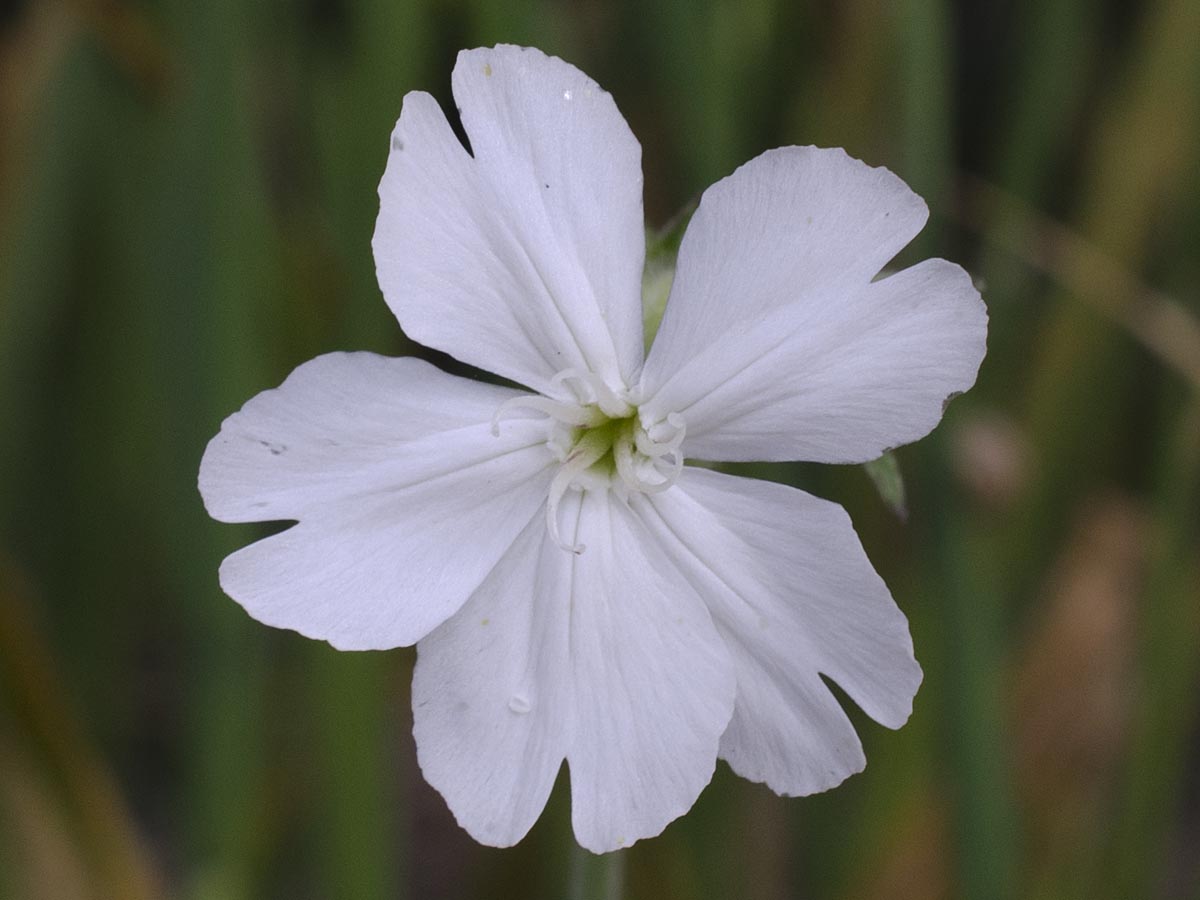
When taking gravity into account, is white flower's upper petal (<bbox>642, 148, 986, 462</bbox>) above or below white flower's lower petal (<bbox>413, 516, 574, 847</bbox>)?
above

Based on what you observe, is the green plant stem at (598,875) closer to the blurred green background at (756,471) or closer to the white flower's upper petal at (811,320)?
the white flower's upper petal at (811,320)

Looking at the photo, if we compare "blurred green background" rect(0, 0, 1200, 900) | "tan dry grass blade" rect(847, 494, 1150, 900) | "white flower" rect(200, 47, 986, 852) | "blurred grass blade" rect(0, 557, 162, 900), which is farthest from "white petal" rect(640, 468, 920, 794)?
"tan dry grass blade" rect(847, 494, 1150, 900)

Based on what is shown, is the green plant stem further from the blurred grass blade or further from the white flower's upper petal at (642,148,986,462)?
the blurred grass blade

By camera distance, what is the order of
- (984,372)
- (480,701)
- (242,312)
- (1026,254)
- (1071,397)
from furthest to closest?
(984,372) < (1071,397) < (1026,254) < (242,312) < (480,701)

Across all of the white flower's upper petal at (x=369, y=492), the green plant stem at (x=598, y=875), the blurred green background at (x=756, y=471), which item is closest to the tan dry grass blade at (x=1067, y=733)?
the blurred green background at (x=756, y=471)

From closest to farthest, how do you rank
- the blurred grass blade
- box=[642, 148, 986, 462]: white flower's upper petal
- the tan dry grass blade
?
1. box=[642, 148, 986, 462]: white flower's upper petal
2. the blurred grass blade
3. the tan dry grass blade

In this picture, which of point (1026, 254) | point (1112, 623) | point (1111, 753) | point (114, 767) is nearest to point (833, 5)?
point (1026, 254)

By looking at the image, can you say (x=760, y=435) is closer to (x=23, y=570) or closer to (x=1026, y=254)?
(x=1026, y=254)

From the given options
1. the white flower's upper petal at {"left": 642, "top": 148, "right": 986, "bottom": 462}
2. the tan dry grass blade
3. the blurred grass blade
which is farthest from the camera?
the tan dry grass blade
